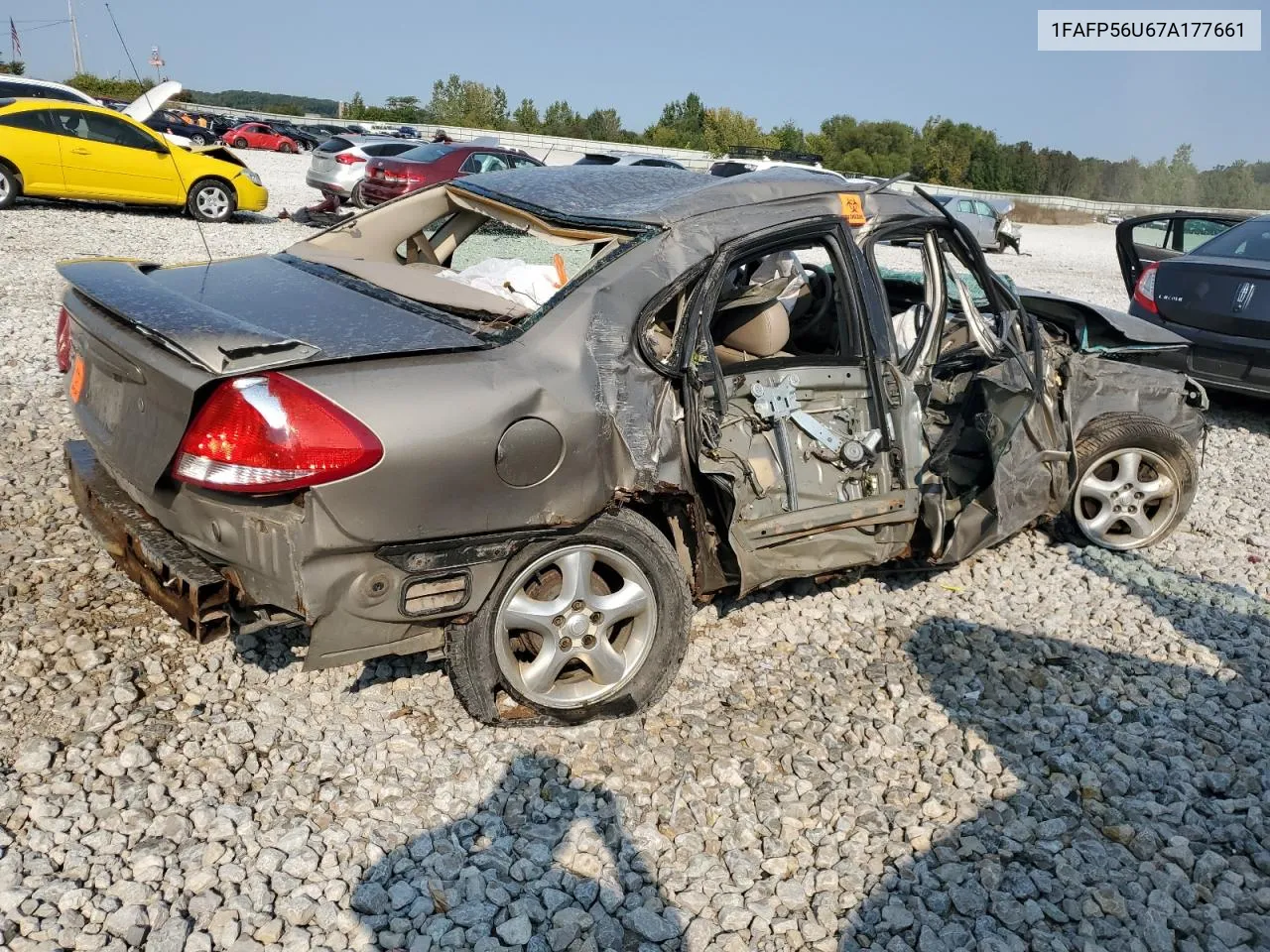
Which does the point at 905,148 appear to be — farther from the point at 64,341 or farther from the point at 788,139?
the point at 64,341

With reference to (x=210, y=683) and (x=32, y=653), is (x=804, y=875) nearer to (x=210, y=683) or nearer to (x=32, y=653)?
(x=210, y=683)

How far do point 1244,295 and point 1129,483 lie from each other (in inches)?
114

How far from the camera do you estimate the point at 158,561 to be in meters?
2.79

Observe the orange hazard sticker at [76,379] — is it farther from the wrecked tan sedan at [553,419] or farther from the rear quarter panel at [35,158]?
the rear quarter panel at [35,158]

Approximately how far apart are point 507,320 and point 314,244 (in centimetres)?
146

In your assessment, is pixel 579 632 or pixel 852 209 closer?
pixel 579 632

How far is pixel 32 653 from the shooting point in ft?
11.0

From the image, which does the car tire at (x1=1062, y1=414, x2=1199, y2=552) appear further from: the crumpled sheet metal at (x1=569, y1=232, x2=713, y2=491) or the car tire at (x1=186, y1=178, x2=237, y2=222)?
the car tire at (x1=186, y1=178, x2=237, y2=222)

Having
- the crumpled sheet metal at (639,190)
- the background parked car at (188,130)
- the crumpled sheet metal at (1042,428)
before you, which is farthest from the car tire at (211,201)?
the background parked car at (188,130)

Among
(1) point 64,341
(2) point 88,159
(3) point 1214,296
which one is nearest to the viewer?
(1) point 64,341

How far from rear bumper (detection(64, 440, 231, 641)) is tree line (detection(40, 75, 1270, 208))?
6212 centimetres

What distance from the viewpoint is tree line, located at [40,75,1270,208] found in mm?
64000

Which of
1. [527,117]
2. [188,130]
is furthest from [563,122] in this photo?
[188,130]

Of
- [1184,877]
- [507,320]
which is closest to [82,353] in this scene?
[507,320]
